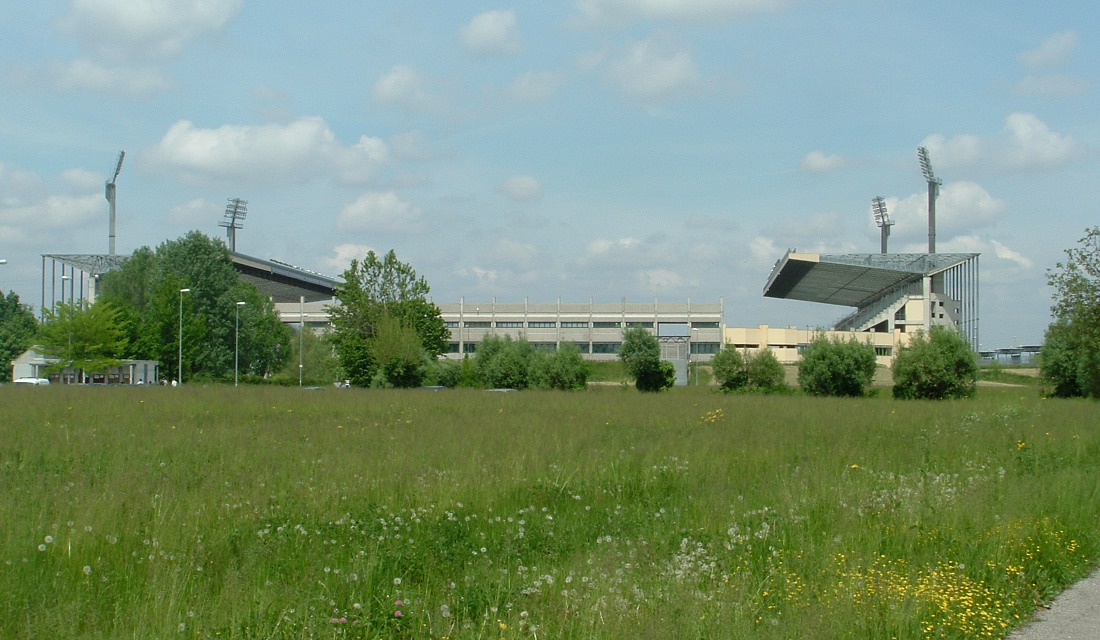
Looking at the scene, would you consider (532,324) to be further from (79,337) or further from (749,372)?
(79,337)

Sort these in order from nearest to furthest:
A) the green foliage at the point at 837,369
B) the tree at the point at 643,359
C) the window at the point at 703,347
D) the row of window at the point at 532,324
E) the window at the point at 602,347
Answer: the green foliage at the point at 837,369
the tree at the point at 643,359
the window at the point at 602,347
the window at the point at 703,347
the row of window at the point at 532,324

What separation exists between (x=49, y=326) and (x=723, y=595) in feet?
203

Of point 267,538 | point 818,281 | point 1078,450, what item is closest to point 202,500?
point 267,538

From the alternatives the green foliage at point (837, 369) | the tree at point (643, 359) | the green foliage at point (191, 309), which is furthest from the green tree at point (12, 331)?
the green foliage at point (837, 369)

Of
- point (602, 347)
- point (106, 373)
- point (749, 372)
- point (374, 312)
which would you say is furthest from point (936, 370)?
point (602, 347)

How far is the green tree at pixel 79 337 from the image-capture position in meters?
57.1

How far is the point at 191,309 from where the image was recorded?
67.6 m

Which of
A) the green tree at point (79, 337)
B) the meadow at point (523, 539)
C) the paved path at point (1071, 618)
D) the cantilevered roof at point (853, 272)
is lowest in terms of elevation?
the paved path at point (1071, 618)

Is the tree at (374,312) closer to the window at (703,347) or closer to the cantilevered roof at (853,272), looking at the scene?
the cantilevered roof at (853,272)

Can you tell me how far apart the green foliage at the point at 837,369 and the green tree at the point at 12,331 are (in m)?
59.8

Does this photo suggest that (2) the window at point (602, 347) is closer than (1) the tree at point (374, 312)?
No

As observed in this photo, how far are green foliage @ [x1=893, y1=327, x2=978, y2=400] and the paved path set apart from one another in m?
44.3

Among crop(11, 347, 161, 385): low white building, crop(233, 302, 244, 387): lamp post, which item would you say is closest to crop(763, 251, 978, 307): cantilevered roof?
crop(233, 302, 244, 387): lamp post

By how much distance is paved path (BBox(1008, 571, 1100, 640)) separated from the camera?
6000 millimetres
